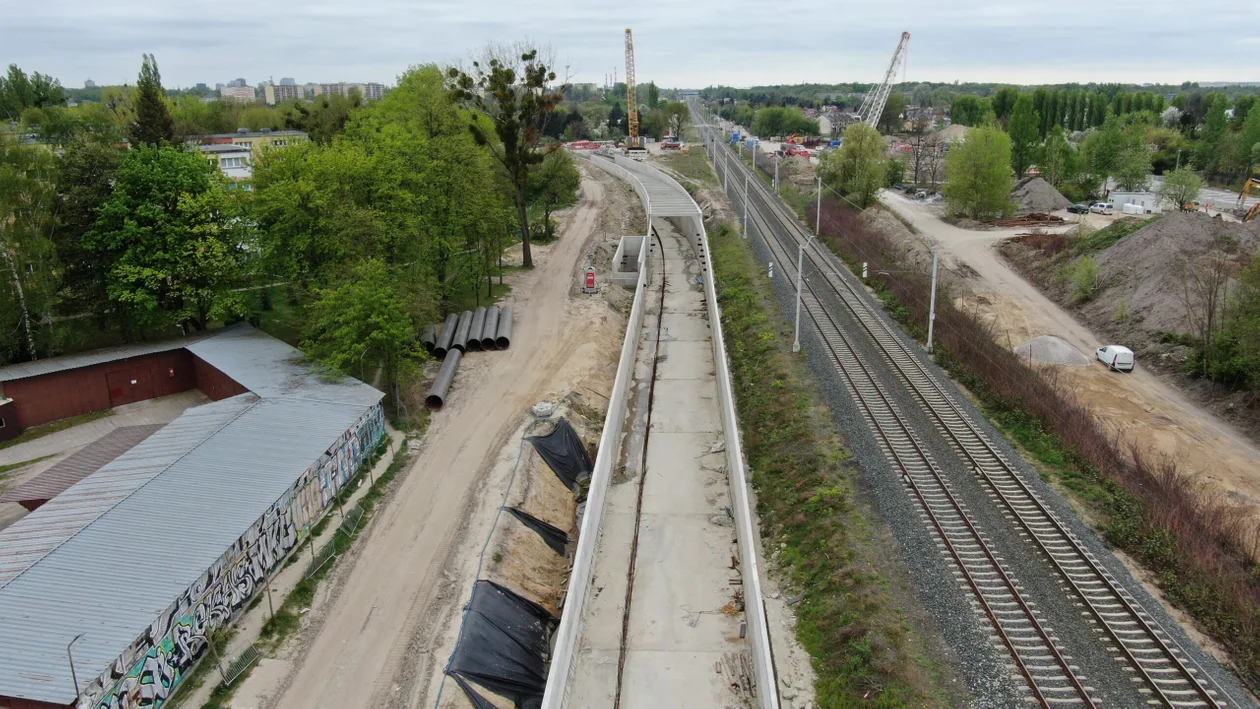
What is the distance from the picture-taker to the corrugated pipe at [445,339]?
3875cm

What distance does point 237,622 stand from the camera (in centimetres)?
2003

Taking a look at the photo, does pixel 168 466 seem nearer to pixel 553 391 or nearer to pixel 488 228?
pixel 553 391

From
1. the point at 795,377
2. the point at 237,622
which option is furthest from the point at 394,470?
the point at 795,377

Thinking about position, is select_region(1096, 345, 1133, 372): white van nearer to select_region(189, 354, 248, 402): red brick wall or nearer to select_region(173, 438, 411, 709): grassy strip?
select_region(173, 438, 411, 709): grassy strip

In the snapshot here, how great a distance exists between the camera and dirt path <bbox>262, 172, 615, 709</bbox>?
1830 centimetres

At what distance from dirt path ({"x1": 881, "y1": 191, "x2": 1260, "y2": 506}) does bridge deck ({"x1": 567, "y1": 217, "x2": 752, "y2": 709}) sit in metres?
17.0

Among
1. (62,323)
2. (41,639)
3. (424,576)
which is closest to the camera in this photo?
(41,639)

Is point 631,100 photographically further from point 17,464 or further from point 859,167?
point 17,464

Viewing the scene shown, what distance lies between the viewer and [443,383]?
111 feet

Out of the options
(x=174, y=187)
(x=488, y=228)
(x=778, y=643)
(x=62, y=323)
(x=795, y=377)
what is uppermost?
(x=174, y=187)

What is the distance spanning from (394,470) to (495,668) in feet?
36.3

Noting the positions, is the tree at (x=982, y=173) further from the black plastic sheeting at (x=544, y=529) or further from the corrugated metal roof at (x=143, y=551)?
the corrugated metal roof at (x=143, y=551)

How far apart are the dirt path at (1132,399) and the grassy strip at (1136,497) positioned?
253 cm

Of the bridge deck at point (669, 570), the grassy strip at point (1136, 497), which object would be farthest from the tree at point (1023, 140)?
the bridge deck at point (669, 570)
